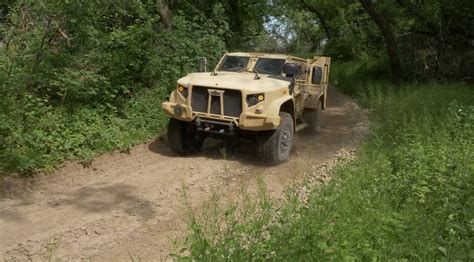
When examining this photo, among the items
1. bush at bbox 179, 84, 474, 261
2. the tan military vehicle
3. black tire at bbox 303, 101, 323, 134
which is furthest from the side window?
bush at bbox 179, 84, 474, 261

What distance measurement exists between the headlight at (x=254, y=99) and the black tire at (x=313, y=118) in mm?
3369

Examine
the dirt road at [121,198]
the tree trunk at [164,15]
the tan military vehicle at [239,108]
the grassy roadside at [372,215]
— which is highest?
the tree trunk at [164,15]

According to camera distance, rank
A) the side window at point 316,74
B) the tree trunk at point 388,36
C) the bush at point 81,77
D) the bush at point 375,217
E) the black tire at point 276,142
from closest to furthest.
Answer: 1. the bush at point 375,217
2. the bush at point 81,77
3. the black tire at point 276,142
4. the side window at point 316,74
5. the tree trunk at point 388,36

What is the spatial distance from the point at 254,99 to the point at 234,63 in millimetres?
1945

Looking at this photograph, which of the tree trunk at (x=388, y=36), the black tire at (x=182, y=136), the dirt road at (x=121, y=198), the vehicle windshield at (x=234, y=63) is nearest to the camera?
the dirt road at (x=121, y=198)

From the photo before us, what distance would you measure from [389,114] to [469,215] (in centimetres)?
672

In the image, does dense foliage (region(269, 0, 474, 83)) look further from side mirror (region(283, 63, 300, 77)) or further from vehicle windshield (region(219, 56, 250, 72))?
side mirror (region(283, 63, 300, 77))

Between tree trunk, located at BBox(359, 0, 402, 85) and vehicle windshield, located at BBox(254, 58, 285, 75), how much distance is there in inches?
362

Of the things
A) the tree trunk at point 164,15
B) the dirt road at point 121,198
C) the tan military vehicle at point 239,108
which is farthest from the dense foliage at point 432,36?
the dirt road at point 121,198

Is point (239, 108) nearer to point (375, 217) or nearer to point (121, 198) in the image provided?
point (121, 198)

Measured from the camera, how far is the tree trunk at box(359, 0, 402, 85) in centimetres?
1770

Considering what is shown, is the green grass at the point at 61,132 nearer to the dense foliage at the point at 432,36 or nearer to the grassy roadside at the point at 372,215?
the grassy roadside at the point at 372,215

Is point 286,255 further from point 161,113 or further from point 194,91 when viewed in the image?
point 161,113

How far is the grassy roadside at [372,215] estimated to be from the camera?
4.18 metres
